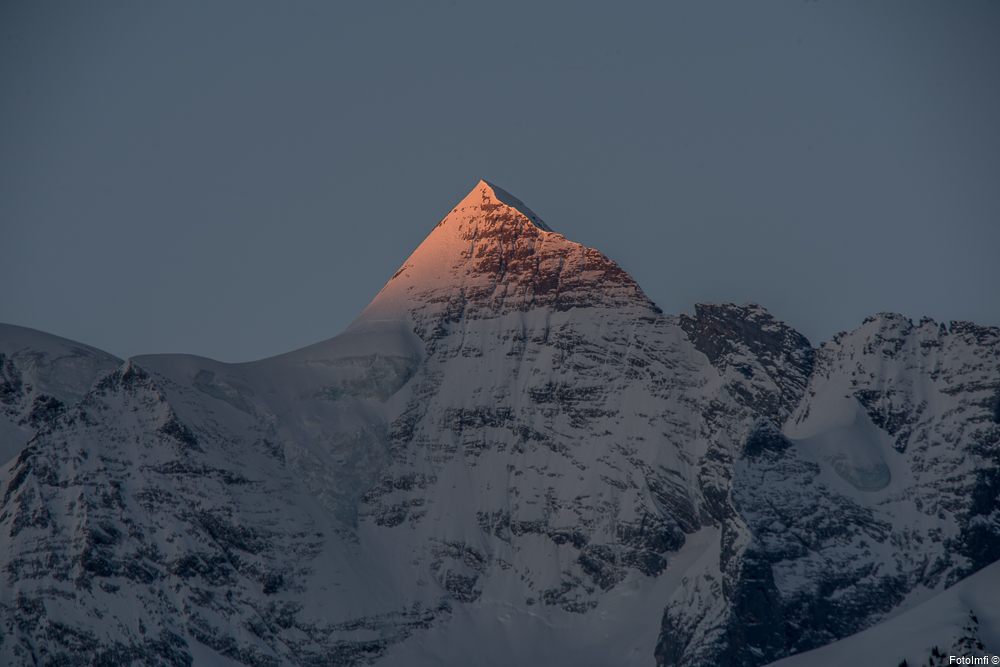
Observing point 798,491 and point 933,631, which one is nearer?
point 933,631

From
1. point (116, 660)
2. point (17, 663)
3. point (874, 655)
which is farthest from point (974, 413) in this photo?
point (17, 663)

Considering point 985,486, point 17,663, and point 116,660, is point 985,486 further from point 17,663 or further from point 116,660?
point 17,663

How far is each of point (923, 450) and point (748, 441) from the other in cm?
2469

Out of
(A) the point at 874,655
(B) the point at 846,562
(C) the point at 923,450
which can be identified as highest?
(C) the point at 923,450

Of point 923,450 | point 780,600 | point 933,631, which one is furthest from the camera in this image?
point 923,450

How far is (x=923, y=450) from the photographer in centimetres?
19338

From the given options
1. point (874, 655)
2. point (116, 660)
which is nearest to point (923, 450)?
point (874, 655)

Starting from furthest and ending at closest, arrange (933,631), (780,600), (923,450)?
1. (923,450)
2. (780,600)
3. (933,631)

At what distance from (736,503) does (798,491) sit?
28.6 feet

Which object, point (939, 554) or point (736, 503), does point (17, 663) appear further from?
point (939, 554)

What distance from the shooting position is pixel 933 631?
144500 millimetres

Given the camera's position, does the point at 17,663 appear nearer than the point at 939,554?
No

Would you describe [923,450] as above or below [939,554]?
above

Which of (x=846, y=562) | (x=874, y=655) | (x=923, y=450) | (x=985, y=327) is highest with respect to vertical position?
(x=985, y=327)
